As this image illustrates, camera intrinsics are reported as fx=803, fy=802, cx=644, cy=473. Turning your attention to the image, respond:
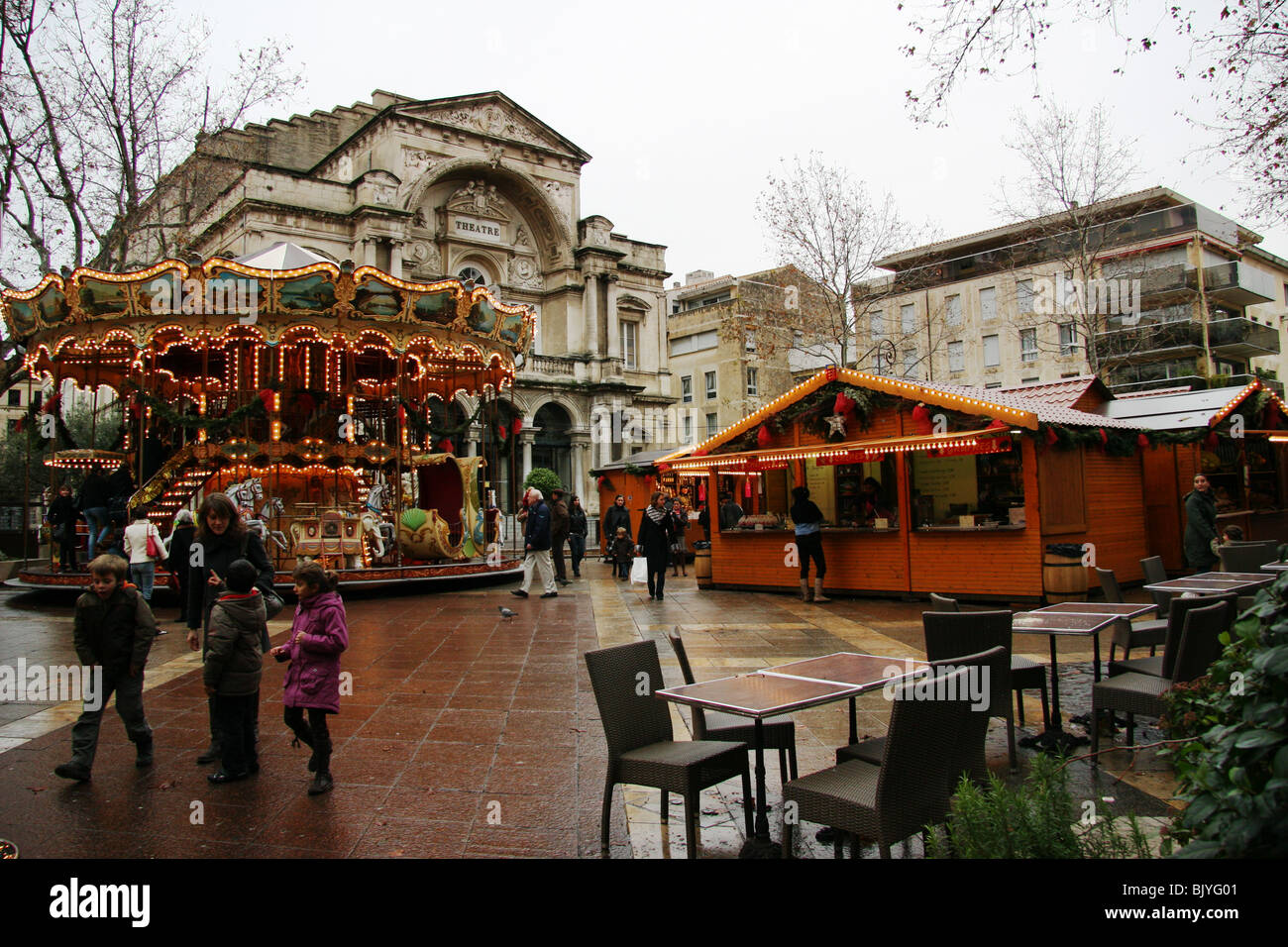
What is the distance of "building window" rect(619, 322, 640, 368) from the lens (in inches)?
1486

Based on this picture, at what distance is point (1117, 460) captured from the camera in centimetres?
1339

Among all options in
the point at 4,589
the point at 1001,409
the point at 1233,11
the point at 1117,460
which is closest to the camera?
the point at 1233,11

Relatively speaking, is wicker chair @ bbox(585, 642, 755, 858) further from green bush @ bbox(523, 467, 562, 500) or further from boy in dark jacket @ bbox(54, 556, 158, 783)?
green bush @ bbox(523, 467, 562, 500)

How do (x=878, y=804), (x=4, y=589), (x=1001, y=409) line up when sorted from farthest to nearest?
1. (x=4, y=589)
2. (x=1001, y=409)
3. (x=878, y=804)

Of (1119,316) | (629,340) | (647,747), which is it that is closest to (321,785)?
(647,747)

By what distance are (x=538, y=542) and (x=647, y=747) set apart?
926 cm

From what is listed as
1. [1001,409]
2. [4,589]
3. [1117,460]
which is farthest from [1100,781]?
[4,589]

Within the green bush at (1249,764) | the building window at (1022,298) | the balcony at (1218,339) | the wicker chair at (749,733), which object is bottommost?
the wicker chair at (749,733)

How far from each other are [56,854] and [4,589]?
17.5 meters

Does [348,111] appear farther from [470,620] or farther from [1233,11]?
[1233,11]

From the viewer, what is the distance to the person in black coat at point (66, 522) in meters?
15.3

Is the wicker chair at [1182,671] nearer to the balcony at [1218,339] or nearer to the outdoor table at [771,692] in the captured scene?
the outdoor table at [771,692]

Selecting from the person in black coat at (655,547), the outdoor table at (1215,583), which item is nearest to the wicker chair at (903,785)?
the outdoor table at (1215,583)

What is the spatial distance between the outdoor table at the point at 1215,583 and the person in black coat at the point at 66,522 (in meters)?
17.3
